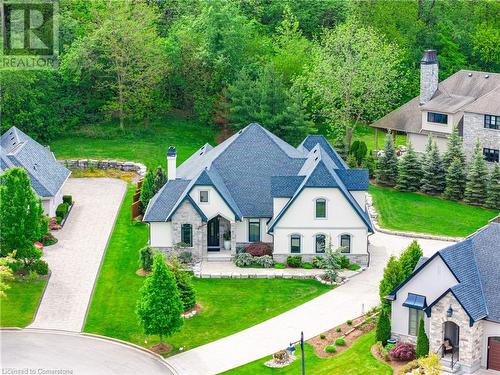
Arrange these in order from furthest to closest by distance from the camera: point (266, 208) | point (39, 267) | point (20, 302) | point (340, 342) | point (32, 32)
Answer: point (32, 32) → point (266, 208) → point (39, 267) → point (20, 302) → point (340, 342)

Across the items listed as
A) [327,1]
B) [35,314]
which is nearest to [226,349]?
[35,314]

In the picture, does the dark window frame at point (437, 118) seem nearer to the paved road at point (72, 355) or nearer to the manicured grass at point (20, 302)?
the manicured grass at point (20, 302)

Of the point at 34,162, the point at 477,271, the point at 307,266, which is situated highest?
the point at 34,162

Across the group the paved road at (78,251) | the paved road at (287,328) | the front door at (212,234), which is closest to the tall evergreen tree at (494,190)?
the paved road at (287,328)

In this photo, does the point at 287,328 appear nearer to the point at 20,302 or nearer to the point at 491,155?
the point at 20,302

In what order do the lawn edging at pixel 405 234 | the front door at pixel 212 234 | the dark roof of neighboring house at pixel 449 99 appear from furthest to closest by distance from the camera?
the dark roof of neighboring house at pixel 449 99 < the lawn edging at pixel 405 234 < the front door at pixel 212 234

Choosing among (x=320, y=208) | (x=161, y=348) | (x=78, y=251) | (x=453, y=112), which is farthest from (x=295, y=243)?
(x=453, y=112)

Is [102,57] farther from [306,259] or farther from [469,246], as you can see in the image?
[469,246]
